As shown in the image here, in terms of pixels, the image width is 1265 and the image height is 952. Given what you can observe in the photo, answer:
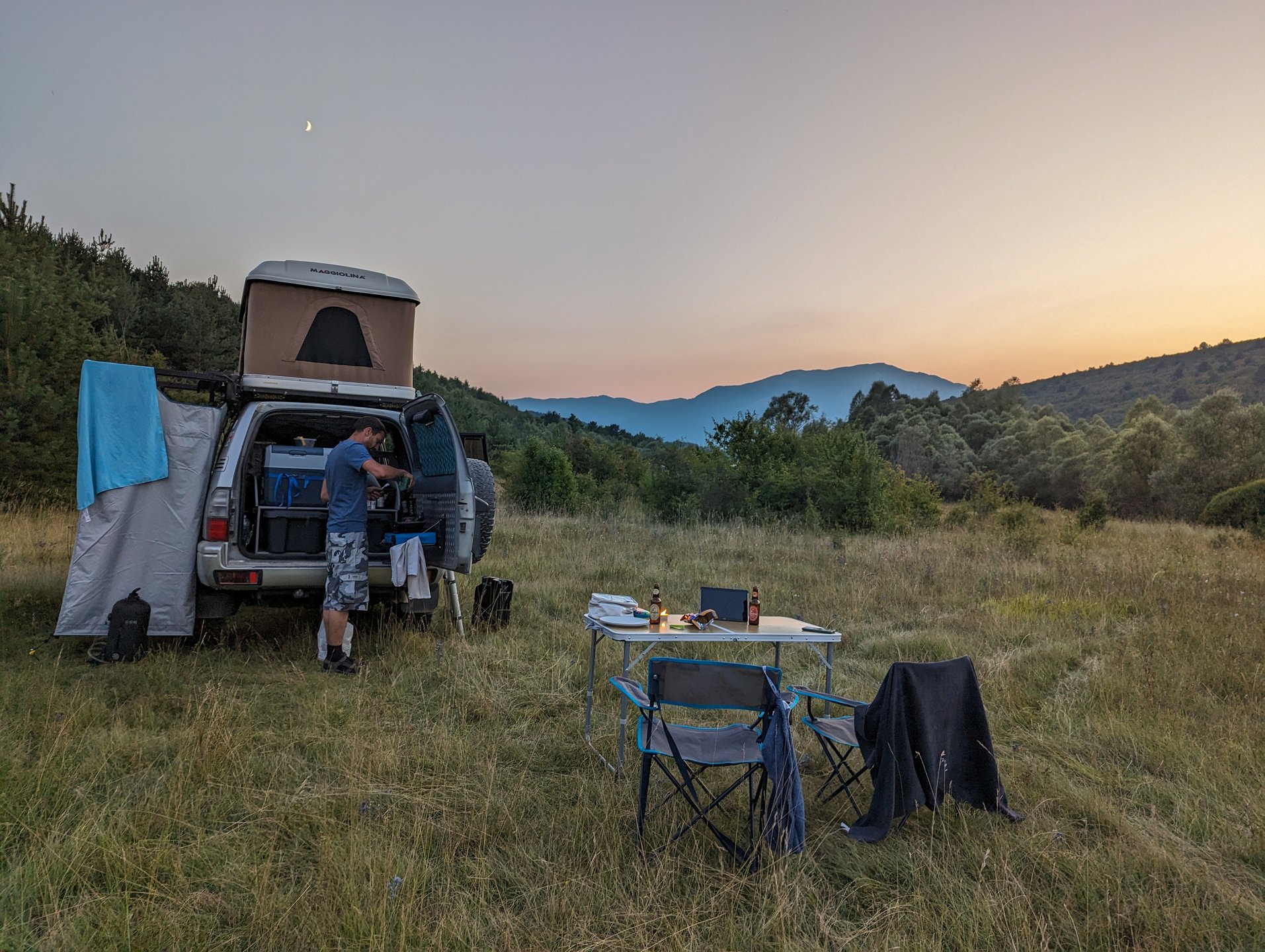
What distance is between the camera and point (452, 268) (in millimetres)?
13812

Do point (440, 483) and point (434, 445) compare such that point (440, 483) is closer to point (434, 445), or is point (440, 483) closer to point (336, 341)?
point (434, 445)

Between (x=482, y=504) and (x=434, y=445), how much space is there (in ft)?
2.28

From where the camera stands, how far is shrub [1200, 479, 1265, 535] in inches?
627

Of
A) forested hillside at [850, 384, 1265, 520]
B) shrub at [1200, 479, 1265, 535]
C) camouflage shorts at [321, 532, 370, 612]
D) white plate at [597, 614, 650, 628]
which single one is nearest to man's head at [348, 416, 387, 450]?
camouflage shorts at [321, 532, 370, 612]

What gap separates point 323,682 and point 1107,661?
20.3 ft

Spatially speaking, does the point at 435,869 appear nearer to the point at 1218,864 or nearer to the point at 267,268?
the point at 1218,864

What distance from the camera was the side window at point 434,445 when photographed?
5.70 meters

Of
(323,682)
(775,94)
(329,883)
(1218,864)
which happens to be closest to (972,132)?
(775,94)

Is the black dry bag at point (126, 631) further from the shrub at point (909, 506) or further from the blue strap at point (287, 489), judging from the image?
the shrub at point (909, 506)

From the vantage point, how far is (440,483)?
5820 mm

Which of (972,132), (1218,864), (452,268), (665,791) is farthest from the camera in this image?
(452,268)

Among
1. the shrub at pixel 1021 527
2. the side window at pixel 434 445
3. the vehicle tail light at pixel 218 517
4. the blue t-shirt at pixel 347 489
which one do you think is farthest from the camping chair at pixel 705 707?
the shrub at pixel 1021 527

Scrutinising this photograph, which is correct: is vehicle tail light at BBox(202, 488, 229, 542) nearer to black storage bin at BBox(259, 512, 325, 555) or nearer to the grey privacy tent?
the grey privacy tent

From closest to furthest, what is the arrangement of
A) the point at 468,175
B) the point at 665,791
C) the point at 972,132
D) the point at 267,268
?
the point at 665,791
the point at 267,268
the point at 972,132
the point at 468,175
